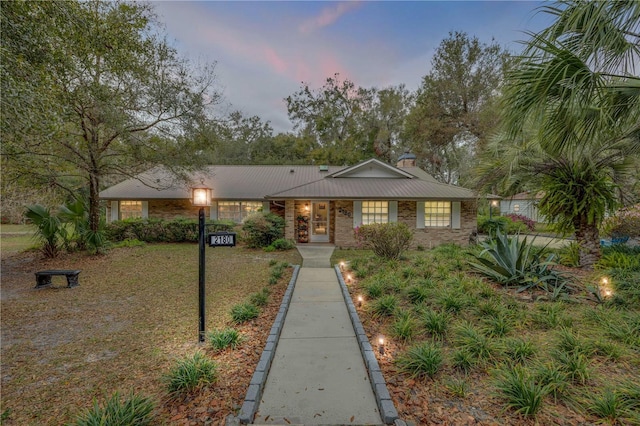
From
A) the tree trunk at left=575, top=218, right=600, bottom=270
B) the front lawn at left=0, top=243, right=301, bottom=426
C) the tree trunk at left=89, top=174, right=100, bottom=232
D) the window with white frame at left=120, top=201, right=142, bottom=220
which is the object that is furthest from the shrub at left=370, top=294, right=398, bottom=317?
the window with white frame at left=120, top=201, right=142, bottom=220

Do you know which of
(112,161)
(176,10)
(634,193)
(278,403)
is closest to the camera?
(278,403)

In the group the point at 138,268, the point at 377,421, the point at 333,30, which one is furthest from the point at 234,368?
the point at 333,30

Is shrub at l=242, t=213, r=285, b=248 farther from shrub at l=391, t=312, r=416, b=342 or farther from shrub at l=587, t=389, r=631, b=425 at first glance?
shrub at l=587, t=389, r=631, b=425

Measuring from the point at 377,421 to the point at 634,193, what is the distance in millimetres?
9913

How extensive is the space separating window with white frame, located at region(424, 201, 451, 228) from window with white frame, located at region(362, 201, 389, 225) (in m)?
1.88

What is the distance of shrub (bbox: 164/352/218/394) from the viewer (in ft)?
9.16

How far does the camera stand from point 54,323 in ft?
15.2

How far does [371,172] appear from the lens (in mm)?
15086

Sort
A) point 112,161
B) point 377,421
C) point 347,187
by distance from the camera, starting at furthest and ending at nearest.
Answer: point 347,187 < point 112,161 < point 377,421

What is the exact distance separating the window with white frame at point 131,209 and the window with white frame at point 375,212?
12.2 meters

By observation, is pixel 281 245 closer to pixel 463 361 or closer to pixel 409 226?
pixel 409 226

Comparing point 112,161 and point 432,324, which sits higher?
point 112,161

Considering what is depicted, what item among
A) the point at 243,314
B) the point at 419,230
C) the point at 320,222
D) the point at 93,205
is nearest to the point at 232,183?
the point at 320,222

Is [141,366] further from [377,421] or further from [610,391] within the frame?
[610,391]
